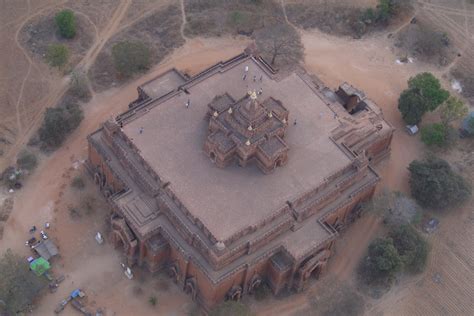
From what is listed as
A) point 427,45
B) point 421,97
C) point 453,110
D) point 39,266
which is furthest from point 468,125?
point 39,266

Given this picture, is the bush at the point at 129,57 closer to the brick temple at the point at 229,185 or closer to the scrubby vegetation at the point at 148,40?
the scrubby vegetation at the point at 148,40

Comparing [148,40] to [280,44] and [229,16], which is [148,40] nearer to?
[229,16]

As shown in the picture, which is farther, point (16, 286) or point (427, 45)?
point (427, 45)

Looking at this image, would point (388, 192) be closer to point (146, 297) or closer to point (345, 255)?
point (345, 255)

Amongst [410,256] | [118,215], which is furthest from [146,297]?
[410,256]

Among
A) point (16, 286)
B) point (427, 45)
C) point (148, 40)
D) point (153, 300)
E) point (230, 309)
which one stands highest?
point (148, 40)

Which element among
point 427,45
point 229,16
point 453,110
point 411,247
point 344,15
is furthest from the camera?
point 344,15

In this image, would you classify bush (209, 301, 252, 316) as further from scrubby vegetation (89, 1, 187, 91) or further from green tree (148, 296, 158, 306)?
scrubby vegetation (89, 1, 187, 91)

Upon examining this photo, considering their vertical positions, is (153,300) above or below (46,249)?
below
